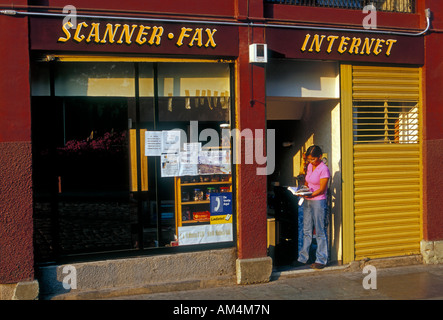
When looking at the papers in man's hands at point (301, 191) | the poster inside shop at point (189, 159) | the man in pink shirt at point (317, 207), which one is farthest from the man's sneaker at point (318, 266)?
the poster inside shop at point (189, 159)

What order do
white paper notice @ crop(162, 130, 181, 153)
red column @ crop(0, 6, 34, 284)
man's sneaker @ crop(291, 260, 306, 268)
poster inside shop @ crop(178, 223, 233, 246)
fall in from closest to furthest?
red column @ crop(0, 6, 34, 284) < white paper notice @ crop(162, 130, 181, 153) < poster inside shop @ crop(178, 223, 233, 246) < man's sneaker @ crop(291, 260, 306, 268)

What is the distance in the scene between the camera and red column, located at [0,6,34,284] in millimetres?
6777

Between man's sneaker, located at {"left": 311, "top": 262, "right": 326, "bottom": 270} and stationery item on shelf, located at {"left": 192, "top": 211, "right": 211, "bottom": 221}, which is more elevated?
stationery item on shelf, located at {"left": 192, "top": 211, "right": 211, "bottom": 221}

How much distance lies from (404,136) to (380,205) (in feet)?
4.53

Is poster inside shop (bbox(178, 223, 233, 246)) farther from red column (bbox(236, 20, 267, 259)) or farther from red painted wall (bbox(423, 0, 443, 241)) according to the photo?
red painted wall (bbox(423, 0, 443, 241))

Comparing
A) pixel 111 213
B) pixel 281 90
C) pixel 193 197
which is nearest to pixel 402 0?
pixel 281 90

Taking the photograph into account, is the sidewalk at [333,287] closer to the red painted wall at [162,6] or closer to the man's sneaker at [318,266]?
the man's sneaker at [318,266]

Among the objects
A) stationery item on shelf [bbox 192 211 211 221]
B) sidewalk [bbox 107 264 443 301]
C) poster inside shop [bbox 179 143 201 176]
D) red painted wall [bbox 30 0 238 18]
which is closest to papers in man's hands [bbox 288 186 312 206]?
sidewalk [bbox 107 264 443 301]

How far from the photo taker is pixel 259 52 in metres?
7.80

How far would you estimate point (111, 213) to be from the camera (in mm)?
7742

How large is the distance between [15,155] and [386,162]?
6.03 metres

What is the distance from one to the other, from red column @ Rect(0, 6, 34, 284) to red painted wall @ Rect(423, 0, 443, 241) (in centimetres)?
656

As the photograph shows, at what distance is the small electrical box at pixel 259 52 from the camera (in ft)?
25.5

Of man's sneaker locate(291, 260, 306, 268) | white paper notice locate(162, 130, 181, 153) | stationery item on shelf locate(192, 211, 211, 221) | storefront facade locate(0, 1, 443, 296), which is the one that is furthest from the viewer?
man's sneaker locate(291, 260, 306, 268)
